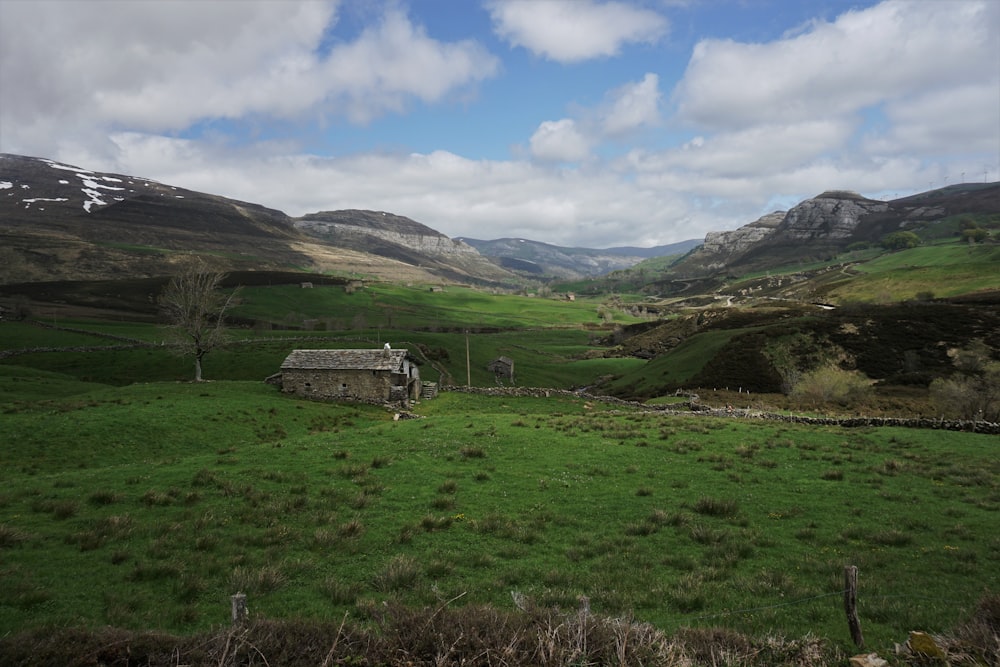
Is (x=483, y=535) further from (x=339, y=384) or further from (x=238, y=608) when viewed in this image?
(x=339, y=384)

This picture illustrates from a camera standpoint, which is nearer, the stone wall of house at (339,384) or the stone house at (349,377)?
the stone house at (349,377)

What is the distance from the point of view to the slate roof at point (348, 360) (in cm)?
4816

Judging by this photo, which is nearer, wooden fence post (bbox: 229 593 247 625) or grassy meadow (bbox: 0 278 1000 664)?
wooden fence post (bbox: 229 593 247 625)

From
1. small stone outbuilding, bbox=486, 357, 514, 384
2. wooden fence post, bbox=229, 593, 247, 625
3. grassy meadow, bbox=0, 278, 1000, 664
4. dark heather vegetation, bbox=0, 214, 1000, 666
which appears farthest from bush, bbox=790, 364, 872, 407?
wooden fence post, bbox=229, 593, 247, 625

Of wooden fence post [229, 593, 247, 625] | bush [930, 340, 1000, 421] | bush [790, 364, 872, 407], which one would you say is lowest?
bush [790, 364, 872, 407]

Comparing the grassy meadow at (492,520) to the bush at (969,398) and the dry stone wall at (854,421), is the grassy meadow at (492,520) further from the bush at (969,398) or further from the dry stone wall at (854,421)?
the bush at (969,398)

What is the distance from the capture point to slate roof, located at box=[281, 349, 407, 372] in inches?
1896

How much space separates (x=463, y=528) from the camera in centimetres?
1425

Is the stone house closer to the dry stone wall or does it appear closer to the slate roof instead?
the slate roof

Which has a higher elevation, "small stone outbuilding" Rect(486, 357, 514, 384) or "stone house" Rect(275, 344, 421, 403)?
"stone house" Rect(275, 344, 421, 403)

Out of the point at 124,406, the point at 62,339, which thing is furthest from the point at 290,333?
the point at 124,406

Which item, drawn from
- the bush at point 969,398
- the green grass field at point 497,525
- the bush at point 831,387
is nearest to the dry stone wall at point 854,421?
the green grass field at point 497,525

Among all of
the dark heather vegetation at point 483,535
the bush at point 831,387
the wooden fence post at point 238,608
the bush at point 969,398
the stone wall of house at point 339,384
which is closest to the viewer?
the wooden fence post at point 238,608

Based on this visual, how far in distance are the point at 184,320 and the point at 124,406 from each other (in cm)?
2326
